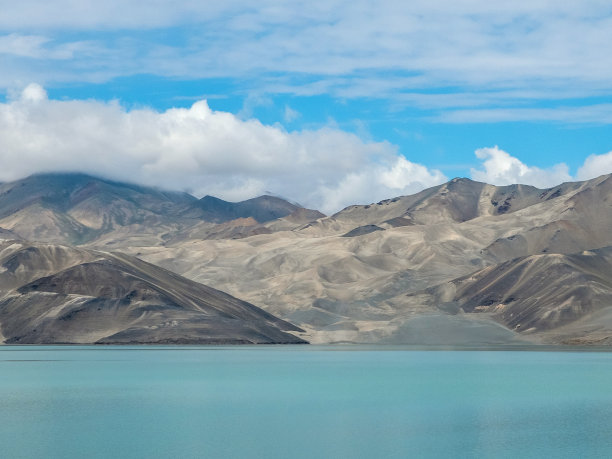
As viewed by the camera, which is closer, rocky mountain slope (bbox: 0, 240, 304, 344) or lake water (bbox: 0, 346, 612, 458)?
lake water (bbox: 0, 346, 612, 458)

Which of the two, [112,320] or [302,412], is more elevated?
[112,320]

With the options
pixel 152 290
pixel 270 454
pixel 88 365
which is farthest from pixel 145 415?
pixel 152 290

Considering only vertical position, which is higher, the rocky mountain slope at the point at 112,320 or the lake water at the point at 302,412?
the rocky mountain slope at the point at 112,320

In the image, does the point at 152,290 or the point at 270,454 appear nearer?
the point at 270,454

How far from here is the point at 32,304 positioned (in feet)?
636

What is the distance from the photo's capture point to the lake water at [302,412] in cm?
4647

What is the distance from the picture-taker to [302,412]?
61250mm

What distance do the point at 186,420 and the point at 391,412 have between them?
1407 centimetres

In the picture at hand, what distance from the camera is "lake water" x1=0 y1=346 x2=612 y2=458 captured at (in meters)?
46.5

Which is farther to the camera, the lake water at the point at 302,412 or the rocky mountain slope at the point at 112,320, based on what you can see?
the rocky mountain slope at the point at 112,320

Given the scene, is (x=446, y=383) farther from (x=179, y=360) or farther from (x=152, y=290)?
(x=152, y=290)

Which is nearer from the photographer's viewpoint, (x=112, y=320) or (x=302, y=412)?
(x=302, y=412)

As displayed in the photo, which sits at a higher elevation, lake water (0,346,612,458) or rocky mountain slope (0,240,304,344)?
rocky mountain slope (0,240,304,344)

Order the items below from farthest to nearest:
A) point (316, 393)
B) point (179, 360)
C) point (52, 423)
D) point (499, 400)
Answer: point (179, 360) < point (316, 393) < point (499, 400) < point (52, 423)
